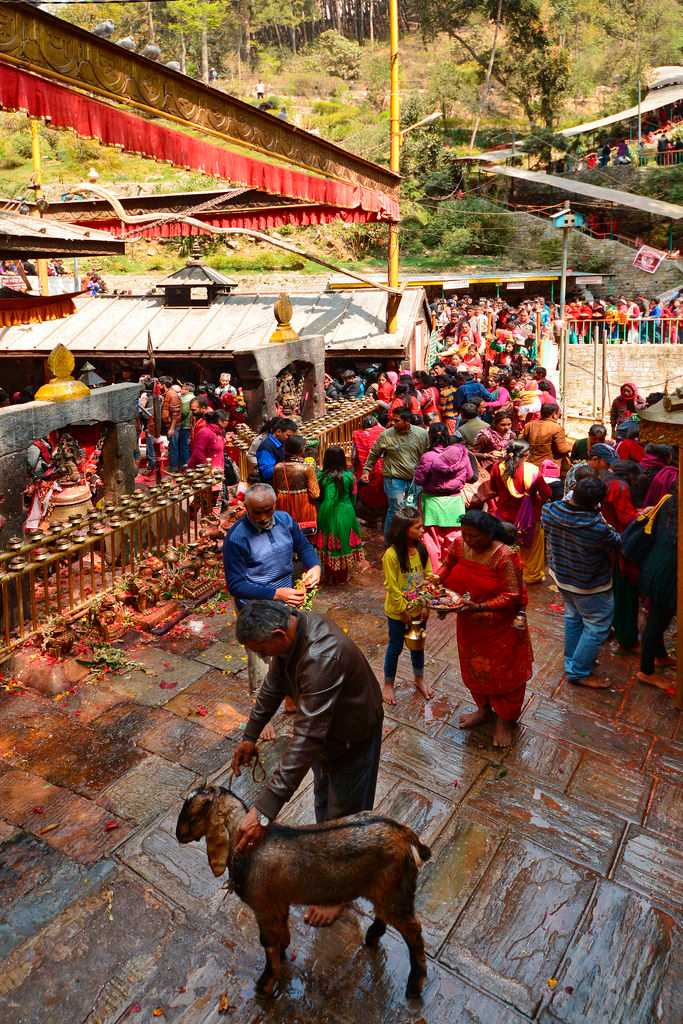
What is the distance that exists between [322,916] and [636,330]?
20.2 metres

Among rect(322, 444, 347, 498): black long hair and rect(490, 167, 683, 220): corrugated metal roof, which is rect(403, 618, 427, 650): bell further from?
rect(490, 167, 683, 220): corrugated metal roof

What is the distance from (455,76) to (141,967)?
4602cm

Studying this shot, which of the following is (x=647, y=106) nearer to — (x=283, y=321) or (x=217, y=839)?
(x=283, y=321)

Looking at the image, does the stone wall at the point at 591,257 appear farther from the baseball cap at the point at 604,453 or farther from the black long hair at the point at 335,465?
the black long hair at the point at 335,465

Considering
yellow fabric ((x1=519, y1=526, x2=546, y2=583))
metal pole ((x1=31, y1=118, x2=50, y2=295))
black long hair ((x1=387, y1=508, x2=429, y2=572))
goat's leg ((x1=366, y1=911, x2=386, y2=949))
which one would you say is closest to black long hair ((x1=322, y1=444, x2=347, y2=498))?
yellow fabric ((x1=519, y1=526, x2=546, y2=583))

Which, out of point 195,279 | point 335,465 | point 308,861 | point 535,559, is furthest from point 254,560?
point 195,279

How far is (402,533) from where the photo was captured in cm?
455

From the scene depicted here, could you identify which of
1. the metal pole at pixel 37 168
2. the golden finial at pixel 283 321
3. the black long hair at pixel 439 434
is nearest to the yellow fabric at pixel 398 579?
the black long hair at pixel 439 434

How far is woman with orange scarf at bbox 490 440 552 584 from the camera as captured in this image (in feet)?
21.4

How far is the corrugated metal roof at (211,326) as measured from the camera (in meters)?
13.2

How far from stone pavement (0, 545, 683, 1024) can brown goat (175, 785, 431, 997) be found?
413mm

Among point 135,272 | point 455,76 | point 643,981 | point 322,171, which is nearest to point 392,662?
point 643,981

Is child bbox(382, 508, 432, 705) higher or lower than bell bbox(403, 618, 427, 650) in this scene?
higher

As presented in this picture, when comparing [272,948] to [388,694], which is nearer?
[272,948]
